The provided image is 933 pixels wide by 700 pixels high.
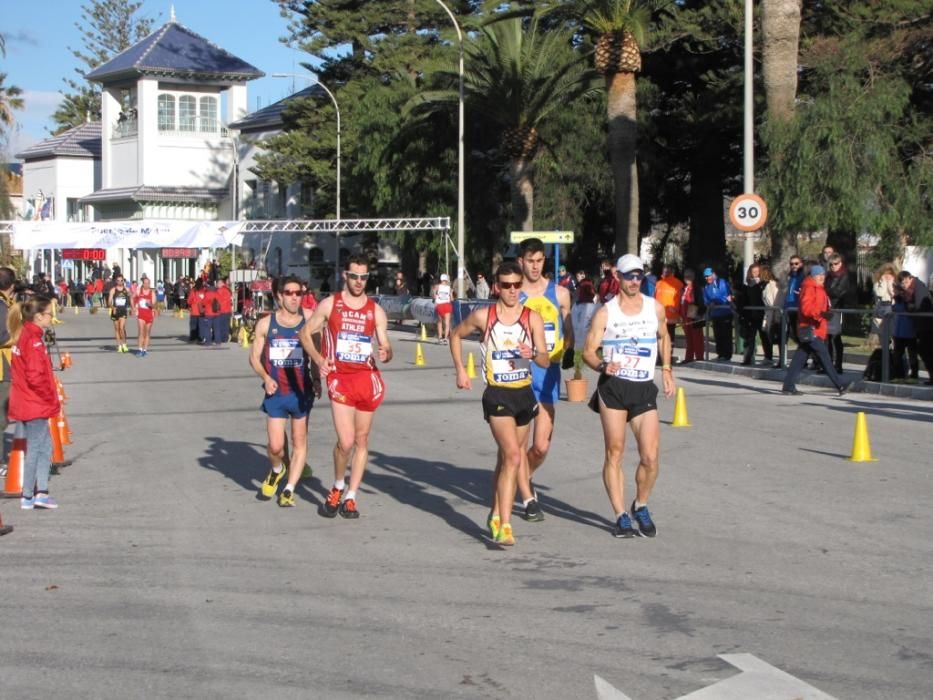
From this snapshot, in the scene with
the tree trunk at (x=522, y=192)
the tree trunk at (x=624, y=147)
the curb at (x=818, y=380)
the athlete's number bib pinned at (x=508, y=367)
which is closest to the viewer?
the athlete's number bib pinned at (x=508, y=367)

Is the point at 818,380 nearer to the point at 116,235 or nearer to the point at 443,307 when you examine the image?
the point at 443,307

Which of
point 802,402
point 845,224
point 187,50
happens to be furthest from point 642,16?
point 187,50

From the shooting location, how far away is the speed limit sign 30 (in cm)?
2416

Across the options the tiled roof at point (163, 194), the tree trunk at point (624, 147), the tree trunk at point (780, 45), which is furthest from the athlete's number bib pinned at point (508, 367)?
the tiled roof at point (163, 194)

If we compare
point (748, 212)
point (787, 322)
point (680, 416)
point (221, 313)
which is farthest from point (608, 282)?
point (221, 313)

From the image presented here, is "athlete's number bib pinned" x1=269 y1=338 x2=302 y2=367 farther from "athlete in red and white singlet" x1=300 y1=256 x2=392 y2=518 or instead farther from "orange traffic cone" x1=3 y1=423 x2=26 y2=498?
"orange traffic cone" x1=3 y1=423 x2=26 y2=498

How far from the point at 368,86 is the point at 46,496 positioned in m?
49.2

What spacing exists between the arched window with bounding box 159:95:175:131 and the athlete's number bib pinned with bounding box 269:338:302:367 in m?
72.7

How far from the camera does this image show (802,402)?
1809cm

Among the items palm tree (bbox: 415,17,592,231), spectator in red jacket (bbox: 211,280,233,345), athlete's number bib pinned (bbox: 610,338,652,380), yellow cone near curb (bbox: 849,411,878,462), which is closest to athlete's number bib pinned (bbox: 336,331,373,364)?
athlete's number bib pinned (bbox: 610,338,652,380)

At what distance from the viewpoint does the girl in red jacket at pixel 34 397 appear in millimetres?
10164

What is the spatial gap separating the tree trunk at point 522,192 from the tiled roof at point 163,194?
144 ft

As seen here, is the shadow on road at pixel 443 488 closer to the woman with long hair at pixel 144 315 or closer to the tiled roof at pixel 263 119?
the woman with long hair at pixel 144 315

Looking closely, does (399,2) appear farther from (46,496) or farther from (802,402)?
(46,496)
